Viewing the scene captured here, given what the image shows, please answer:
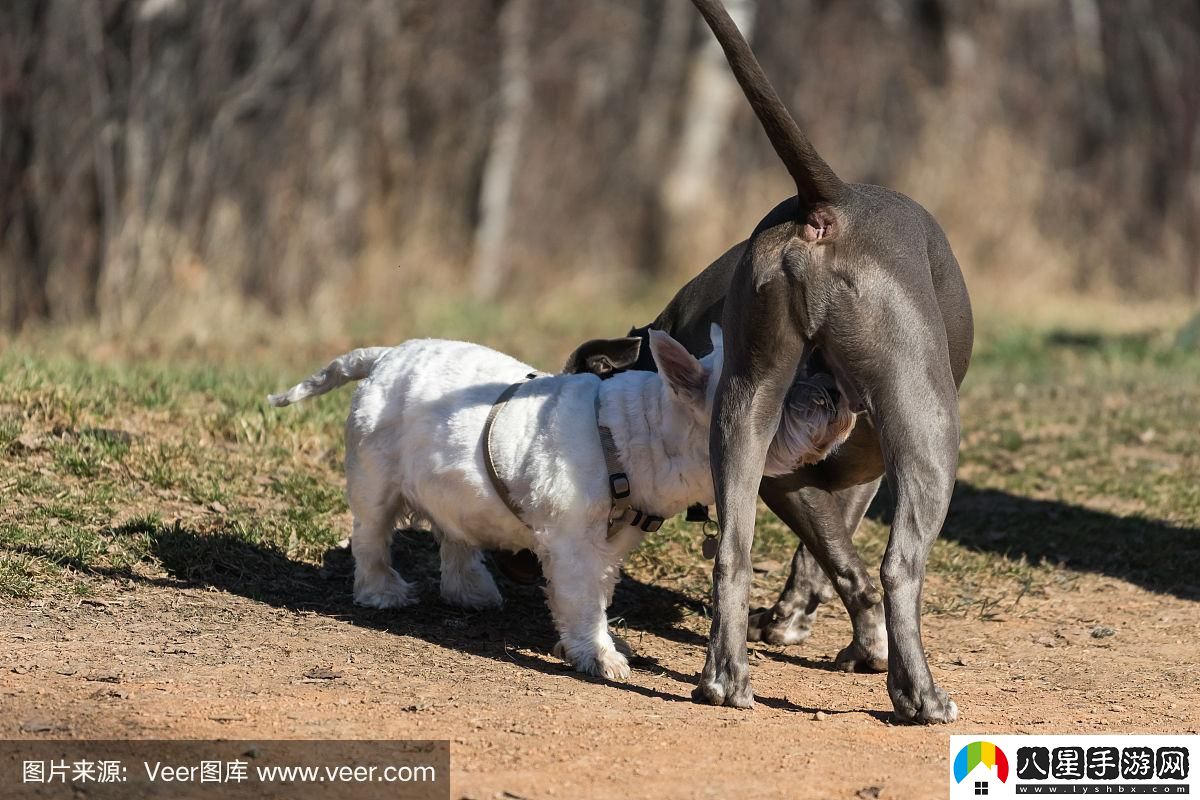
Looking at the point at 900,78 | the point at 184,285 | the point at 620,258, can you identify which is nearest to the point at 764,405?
the point at 184,285

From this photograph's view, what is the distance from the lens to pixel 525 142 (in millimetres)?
17375

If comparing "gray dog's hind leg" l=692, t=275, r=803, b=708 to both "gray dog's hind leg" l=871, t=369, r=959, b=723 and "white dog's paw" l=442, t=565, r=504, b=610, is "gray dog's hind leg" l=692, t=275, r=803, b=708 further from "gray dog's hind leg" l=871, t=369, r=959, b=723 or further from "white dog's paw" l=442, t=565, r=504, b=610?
"white dog's paw" l=442, t=565, r=504, b=610

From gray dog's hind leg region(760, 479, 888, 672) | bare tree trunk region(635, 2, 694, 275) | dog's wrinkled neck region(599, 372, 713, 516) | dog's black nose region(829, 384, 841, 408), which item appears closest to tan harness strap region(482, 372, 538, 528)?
dog's wrinkled neck region(599, 372, 713, 516)

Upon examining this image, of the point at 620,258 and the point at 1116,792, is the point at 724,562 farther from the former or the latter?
the point at 620,258

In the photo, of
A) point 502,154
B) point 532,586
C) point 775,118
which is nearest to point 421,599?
point 532,586

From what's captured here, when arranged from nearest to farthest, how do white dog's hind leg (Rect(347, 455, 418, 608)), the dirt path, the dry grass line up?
the dirt path → white dog's hind leg (Rect(347, 455, 418, 608)) → the dry grass

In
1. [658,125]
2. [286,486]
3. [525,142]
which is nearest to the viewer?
[286,486]

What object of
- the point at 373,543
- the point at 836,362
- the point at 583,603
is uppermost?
the point at 836,362

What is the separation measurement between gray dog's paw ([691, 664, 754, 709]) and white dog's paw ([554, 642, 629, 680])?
42cm

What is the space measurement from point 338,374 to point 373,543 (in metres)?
0.60

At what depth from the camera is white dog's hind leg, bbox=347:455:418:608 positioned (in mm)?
5102

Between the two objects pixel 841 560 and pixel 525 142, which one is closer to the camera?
pixel 841 560

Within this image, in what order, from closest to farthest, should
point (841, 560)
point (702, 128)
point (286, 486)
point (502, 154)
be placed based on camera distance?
1. point (841, 560)
2. point (286, 486)
3. point (502, 154)
4. point (702, 128)

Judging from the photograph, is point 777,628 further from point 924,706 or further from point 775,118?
point 775,118
